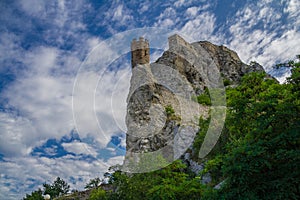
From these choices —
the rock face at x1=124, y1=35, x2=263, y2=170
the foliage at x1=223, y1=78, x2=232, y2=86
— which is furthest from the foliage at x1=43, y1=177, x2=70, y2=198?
the foliage at x1=223, y1=78, x2=232, y2=86

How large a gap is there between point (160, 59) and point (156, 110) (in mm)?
13950

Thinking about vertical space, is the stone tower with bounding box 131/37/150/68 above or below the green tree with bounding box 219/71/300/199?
above

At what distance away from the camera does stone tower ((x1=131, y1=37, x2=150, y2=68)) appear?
125 feet

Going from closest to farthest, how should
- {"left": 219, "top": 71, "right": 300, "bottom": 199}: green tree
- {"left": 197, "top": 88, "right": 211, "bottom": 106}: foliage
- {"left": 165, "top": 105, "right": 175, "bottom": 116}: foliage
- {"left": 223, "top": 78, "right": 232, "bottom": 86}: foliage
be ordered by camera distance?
1. {"left": 219, "top": 71, "right": 300, "bottom": 199}: green tree
2. {"left": 165, "top": 105, "right": 175, "bottom": 116}: foliage
3. {"left": 197, "top": 88, "right": 211, "bottom": 106}: foliage
4. {"left": 223, "top": 78, "right": 232, "bottom": 86}: foliage

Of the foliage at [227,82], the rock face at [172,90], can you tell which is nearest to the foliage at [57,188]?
the rock face at [172,90]

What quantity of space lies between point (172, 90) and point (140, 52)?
7.41m

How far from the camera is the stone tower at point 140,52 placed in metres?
38.2

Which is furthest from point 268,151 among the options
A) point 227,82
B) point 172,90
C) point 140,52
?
point 227,82

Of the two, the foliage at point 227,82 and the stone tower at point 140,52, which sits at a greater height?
the stone tower at point 140,52

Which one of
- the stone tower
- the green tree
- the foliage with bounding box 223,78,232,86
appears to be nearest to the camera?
the green tree

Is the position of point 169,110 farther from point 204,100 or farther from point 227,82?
point 227,82

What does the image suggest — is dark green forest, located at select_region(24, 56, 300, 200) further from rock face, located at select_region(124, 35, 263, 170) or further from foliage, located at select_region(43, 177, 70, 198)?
foliage, located at select_region(43, 177, 70, 198)

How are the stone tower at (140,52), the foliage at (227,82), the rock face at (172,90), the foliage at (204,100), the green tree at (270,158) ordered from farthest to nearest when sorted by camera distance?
the foliage at (227,82)
the stone tower at (140,52)
the foliage at (204,100)
the rock face at (172,90)
the green tree at (270,158)

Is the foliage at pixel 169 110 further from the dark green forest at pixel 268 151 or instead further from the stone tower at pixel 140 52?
the dark green forest at pixel 268 151
